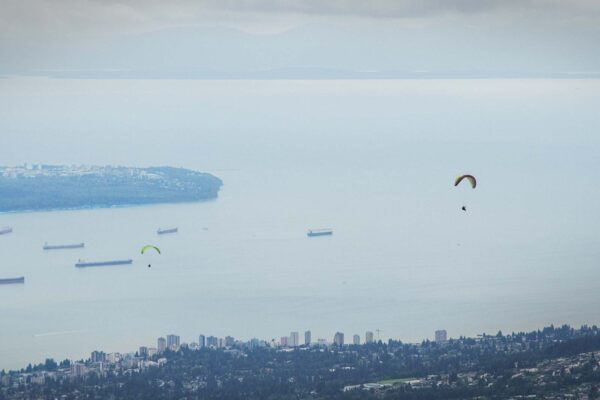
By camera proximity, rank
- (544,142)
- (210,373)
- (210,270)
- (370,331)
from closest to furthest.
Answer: (210,373) → (370,331) → (210,270) → (544,142)

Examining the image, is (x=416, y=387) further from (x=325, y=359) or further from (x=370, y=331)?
(x=370, y=331)

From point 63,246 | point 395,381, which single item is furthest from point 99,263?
point 395,381

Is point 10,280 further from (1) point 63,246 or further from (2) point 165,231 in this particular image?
(2) point 165,231

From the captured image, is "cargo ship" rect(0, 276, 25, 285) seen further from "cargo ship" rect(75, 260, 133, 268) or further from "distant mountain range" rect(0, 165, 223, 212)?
"distant mountain range" rect(0, 165, 223, 212)

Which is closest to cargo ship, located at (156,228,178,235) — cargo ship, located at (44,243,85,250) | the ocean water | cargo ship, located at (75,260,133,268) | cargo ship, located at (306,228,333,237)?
the ocean water

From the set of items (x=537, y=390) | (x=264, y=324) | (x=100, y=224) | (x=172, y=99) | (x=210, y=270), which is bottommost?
Answer: (x=537, y=390)

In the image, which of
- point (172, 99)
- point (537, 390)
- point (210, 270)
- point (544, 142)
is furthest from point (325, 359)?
point (172, 99)
